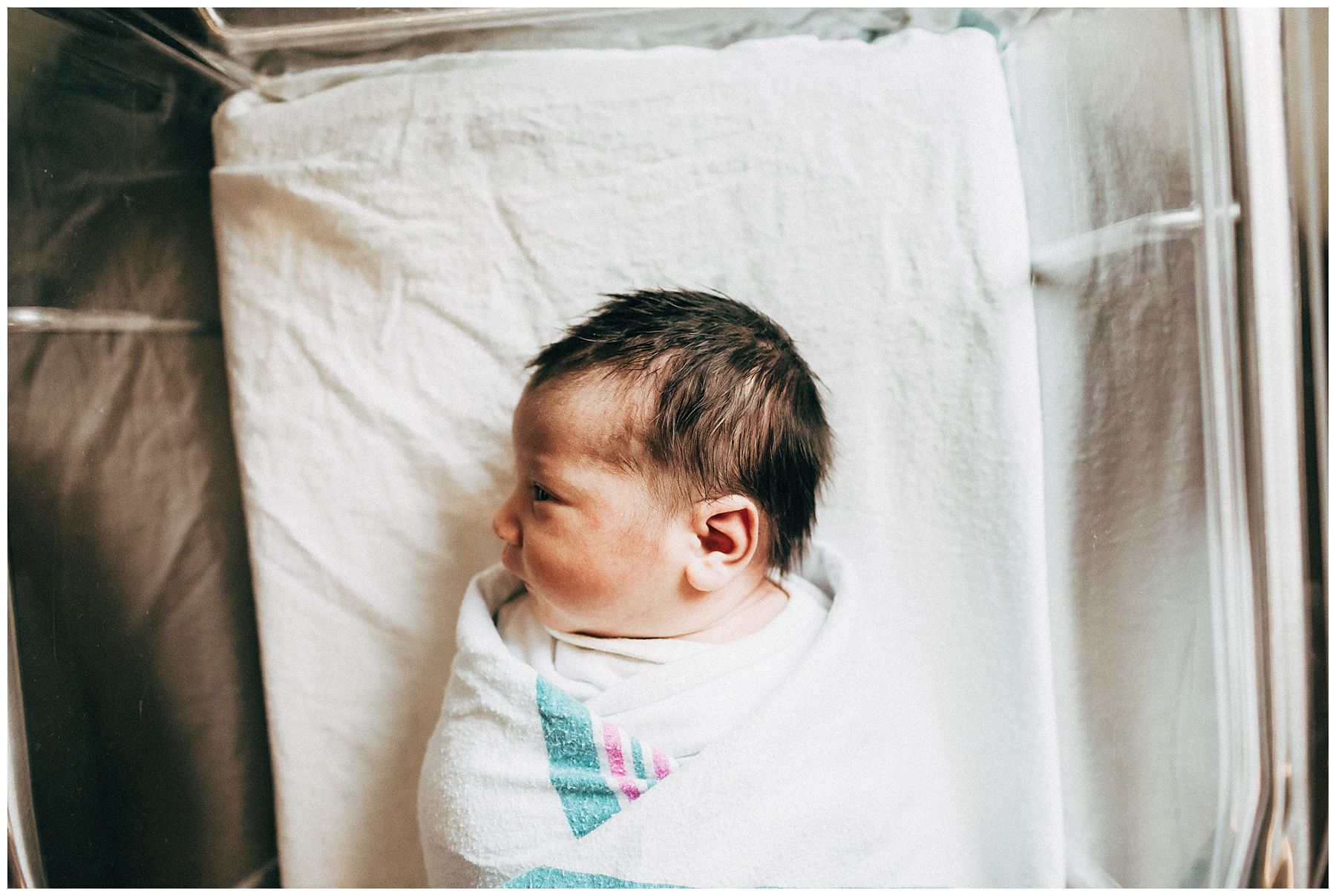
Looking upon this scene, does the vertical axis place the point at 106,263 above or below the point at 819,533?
above

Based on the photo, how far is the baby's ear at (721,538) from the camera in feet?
2.06

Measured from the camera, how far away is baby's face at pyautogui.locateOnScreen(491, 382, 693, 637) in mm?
619

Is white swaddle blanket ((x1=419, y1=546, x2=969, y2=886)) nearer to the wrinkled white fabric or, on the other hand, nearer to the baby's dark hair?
the wrinkled white fabric

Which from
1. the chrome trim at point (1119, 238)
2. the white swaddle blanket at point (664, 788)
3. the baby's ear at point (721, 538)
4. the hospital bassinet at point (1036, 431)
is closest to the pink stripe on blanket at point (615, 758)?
the white swaddle blanket at point (664, 788)

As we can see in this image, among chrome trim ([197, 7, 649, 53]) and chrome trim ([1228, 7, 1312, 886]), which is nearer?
chrome trim ([1228, 7, 1312, 886])

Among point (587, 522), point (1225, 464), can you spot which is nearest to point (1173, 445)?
point (1225, 464)

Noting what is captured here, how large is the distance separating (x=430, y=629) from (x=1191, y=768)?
672 millimetres

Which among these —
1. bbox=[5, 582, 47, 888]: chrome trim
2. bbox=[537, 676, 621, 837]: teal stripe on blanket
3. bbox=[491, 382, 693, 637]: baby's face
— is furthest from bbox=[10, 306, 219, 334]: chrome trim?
bbox=[537, 676, 621, 837]: teal stripe on blanket

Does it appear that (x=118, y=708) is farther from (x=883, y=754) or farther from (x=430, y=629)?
(x=883, y=754)

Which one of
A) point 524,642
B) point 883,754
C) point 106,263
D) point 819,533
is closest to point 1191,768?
point 883,754

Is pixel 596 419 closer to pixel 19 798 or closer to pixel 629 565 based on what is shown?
pixel 629 565

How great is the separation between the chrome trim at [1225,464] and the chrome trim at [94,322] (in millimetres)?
892

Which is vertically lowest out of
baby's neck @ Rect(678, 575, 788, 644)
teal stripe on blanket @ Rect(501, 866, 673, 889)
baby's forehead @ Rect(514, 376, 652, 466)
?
teal stripe on blanket @ Rect(501, 866, 673, 889)

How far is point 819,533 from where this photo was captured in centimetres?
75
